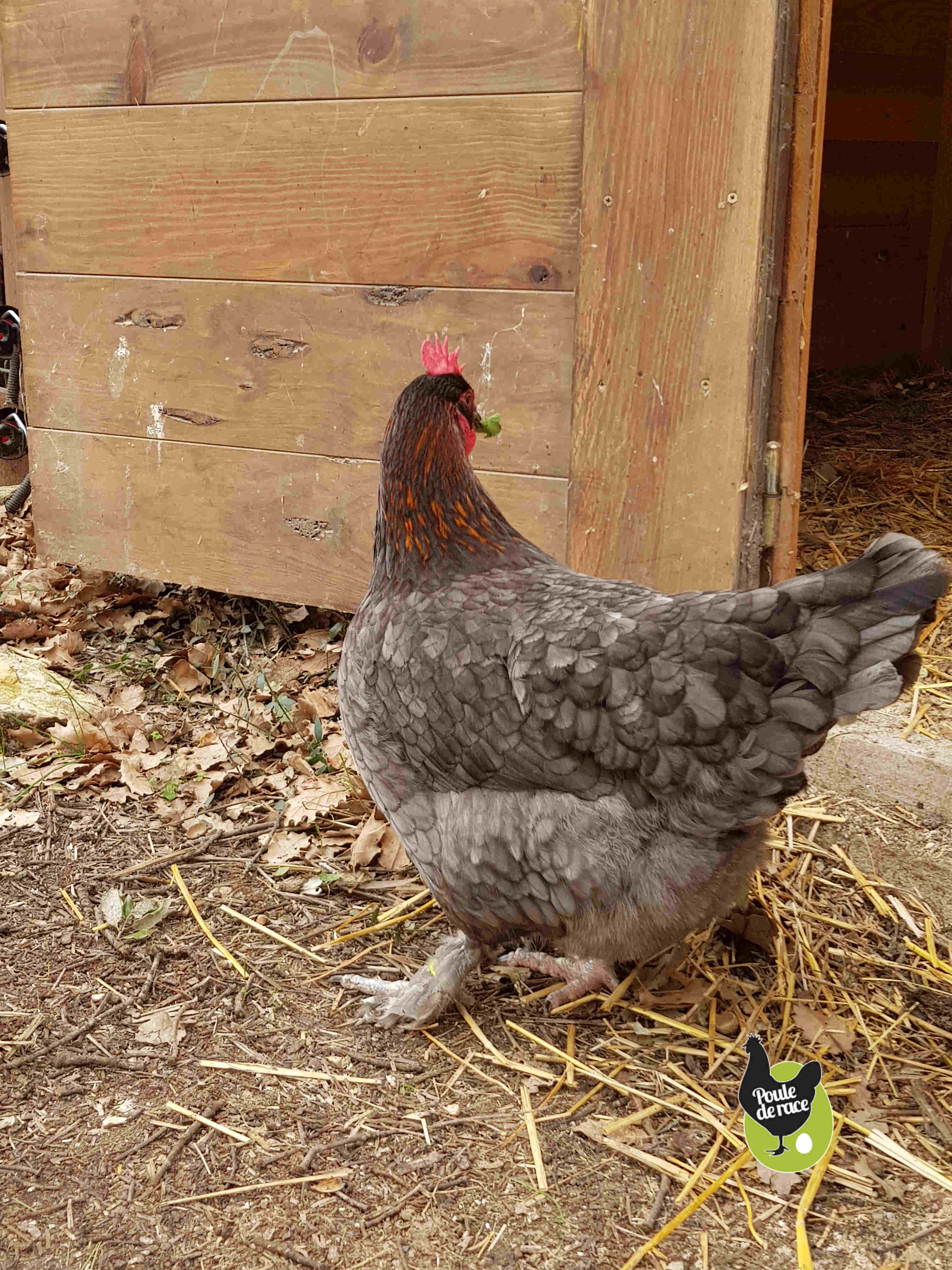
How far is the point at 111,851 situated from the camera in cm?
Result: 307

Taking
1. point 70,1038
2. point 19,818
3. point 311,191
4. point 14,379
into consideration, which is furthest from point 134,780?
point 14,379

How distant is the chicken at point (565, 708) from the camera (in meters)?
1.91

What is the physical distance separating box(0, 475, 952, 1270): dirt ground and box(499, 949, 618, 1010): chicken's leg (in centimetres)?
4

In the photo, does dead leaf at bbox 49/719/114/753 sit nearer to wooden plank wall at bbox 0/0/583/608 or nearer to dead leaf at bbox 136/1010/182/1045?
wooden plank wall at bbox 0/0/583/608

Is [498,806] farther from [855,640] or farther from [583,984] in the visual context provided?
[855,640]

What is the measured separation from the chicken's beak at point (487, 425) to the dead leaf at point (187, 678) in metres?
1.92

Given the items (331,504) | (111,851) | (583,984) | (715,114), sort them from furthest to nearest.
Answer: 1. (331,504)
2. (111,851)
3. (715,114)
4. (583,984)

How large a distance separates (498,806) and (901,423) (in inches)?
149

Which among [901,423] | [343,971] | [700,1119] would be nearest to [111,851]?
[343,971]

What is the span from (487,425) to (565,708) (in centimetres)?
Answer: 81

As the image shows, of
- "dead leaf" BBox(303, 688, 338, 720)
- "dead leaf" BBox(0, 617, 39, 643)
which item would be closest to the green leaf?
"dead leaf" BBox(303, 688, 338, 720)

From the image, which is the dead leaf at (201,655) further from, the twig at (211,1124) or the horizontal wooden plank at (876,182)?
the horizontal wooden plank at (876,182)

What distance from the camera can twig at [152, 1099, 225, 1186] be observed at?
1984 mm
